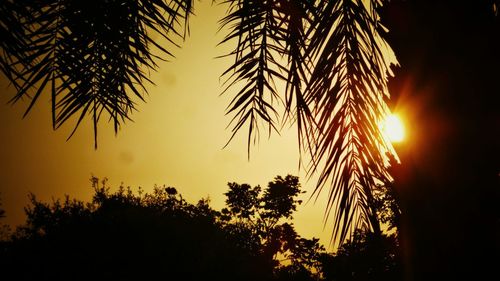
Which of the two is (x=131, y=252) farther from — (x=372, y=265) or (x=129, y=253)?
(x=372, y=265)

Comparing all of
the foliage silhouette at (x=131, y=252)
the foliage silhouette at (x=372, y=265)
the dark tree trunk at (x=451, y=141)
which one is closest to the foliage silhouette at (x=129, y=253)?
the foliage silhouette at (x=131, y=252)

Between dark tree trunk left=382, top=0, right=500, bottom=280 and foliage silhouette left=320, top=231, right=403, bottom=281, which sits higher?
foliage silhouette left=320, top=231, right=403, bottom=281

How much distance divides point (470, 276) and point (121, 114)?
1989mm

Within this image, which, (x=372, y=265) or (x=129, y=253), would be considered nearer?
(x=372, y=265)

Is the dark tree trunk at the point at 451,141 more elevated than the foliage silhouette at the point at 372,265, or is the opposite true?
the foliage silhouette at the point at 372,265

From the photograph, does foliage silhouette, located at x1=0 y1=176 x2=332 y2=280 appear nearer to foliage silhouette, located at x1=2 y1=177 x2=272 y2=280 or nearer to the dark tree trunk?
foliage silhouette, located at x1=2 y1=177 x2=272 y2=280

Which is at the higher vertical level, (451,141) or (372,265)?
(372,265)

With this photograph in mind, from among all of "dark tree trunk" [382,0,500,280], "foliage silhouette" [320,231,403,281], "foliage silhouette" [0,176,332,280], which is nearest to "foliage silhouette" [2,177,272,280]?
"foliage silhouette" [0,176,332,280]

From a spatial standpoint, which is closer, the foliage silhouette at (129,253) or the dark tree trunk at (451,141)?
the dark tree trunk at (451,141)

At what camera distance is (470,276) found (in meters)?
1.03

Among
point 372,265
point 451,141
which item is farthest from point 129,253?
point 451,141

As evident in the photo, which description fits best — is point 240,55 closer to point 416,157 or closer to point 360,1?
point 360,1

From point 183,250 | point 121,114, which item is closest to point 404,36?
point 121,114

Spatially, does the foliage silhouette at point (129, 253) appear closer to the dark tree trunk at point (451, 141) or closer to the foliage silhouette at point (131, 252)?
the foliage silhouette at point (131, 252)
